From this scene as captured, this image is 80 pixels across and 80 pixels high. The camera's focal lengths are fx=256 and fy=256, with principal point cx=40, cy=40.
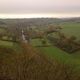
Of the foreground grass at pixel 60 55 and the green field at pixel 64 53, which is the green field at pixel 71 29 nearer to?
the green field at pixel 64 53

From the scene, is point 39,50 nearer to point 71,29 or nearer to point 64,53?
point 64,53

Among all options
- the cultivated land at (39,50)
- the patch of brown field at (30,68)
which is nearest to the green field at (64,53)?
the cultivated land at (39,50)

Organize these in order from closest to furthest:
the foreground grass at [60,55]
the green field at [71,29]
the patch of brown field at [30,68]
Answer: the patch of brown field at [30,68]
the foreground grass at [60,55]
the green field at [71,29]

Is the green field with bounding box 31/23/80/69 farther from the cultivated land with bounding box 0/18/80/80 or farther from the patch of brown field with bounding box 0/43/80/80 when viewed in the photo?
the patch of brown field with bounding box 0/43/80/80

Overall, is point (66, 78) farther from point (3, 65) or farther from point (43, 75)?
point (3, 65)

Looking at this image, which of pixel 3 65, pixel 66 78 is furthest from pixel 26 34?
pixel 66 78

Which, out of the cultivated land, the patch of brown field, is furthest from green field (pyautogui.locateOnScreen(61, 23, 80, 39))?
the patch of brown field

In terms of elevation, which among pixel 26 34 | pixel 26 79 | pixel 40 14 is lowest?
pixel 26 79

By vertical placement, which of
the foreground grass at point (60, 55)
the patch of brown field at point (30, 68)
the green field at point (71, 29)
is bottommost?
the patch of brown field at point (30, 68)
